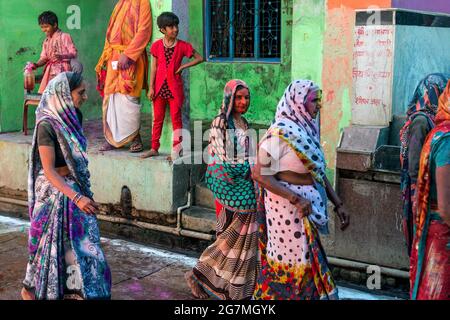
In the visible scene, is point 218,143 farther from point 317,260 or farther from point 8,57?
point 8,57

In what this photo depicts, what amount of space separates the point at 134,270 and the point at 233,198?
1.53 meters

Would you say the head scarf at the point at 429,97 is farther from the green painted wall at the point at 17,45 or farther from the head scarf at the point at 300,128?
the green painted wall at the point at 17,45

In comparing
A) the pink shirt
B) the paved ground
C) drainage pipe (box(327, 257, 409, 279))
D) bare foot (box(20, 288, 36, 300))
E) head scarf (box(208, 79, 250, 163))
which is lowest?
the paved ground

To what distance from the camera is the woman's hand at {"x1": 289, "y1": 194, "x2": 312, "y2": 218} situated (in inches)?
160

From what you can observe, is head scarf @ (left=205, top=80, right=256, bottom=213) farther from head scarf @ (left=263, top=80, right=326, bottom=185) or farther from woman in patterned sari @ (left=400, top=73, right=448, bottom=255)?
woman in patterned sari @ (left=400, top=73, right=448, bottom=255)

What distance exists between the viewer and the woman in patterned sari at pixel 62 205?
14.6 ft

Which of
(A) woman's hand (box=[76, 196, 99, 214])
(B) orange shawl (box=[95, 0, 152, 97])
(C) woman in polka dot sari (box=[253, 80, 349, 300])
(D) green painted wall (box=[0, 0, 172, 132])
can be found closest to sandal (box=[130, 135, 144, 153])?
(B) orange shawl (box=[95, 0, 152, 97])

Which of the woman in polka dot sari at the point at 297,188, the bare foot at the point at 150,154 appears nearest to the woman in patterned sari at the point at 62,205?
the woman in polka dot sari at the point at 297,188

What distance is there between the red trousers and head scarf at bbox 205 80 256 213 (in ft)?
6.65

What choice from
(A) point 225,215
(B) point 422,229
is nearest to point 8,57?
(A) point 225,215

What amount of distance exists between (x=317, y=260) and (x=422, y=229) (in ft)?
2.23

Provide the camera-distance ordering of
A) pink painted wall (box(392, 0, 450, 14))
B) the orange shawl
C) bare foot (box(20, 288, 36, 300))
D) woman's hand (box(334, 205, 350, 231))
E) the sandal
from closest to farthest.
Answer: woman's hand (box(334, 205, 350, 231)), bare foot (box(20, 288, 36, 300)), pink painted wall (box(392, 0, 450, 14)), the orange shawl, the sandal

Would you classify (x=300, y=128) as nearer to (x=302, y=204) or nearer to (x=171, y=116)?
(x=302, y=204)
